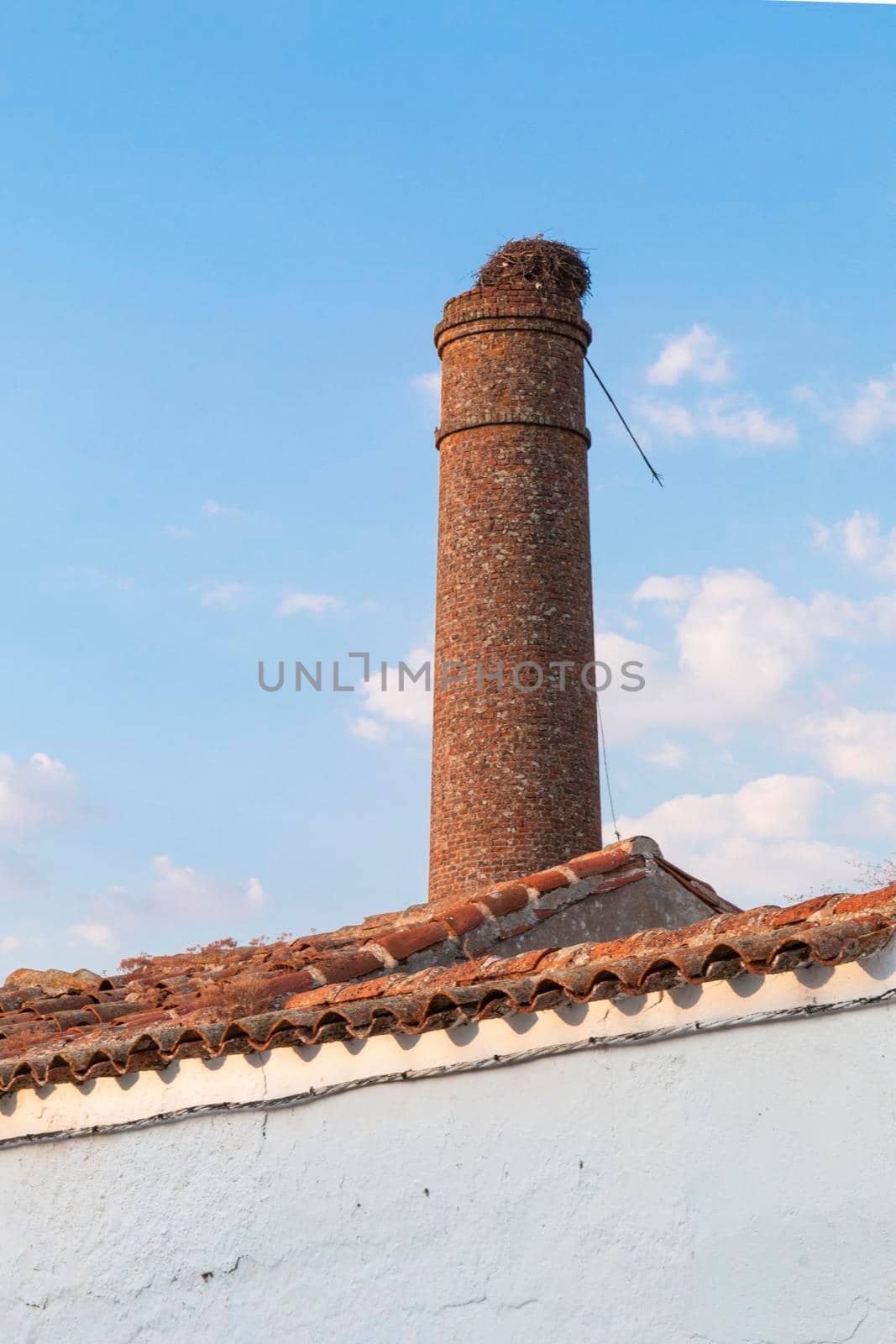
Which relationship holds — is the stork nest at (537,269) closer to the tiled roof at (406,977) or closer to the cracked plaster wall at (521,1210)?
the tiled roof at (406,977)

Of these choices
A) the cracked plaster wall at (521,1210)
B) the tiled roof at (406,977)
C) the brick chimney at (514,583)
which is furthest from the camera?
the brick chimney at (514,583)

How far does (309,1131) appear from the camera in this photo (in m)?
6.14

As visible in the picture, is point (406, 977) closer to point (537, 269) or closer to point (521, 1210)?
point (521, 1210)

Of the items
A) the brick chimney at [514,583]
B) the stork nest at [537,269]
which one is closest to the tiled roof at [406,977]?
the brick chimney at [514,583]

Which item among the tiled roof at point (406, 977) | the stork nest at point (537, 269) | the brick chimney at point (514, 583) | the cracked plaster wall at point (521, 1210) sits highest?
the stork nest at point (537, 269)

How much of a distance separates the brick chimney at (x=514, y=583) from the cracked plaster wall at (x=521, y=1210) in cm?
1172

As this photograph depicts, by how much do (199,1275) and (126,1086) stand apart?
2.97 ft

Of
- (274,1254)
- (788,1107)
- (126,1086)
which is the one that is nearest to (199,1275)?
(274,1254)

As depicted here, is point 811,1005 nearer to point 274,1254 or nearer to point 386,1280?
point 386,1280

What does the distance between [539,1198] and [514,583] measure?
13.9 meters

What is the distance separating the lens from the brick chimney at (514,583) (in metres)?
18.6

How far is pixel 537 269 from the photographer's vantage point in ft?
65.5

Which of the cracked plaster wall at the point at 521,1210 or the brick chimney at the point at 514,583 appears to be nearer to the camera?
the cracked plaster wall at the point at 521,1210

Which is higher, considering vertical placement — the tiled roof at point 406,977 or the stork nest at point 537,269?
the stork nest at point 537,269
